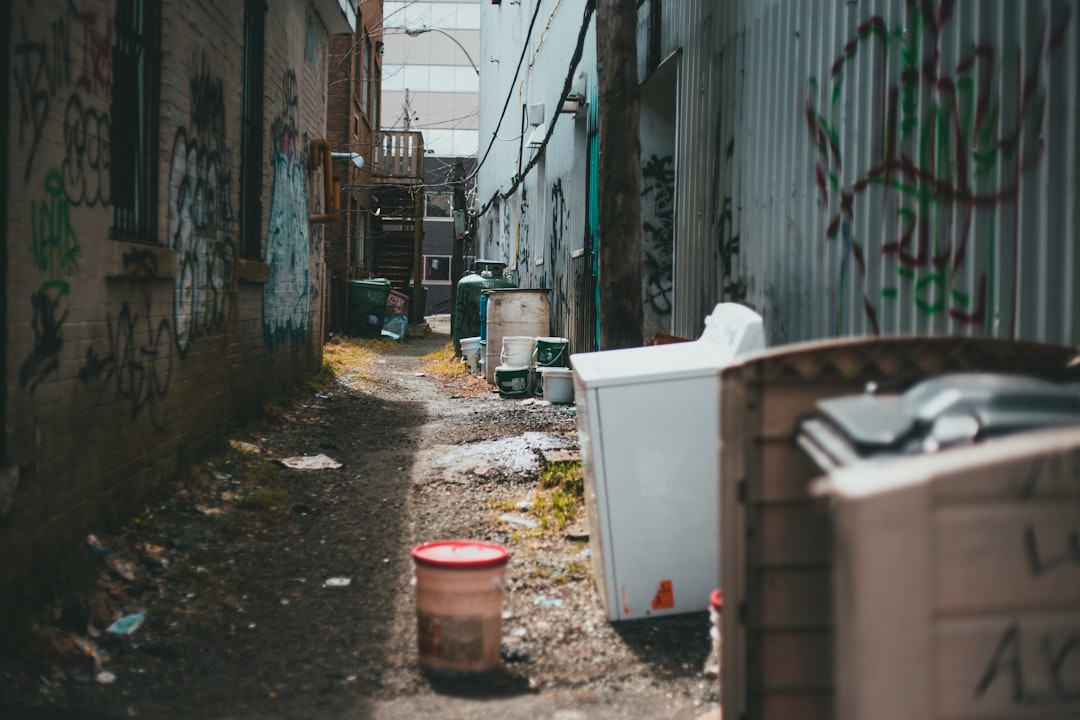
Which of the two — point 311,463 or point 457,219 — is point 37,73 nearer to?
point 311,463

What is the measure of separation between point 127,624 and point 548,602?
1.86m

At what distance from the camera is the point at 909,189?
12.9ft

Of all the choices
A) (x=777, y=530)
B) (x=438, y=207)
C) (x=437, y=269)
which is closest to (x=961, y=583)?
(x=777, y=530)

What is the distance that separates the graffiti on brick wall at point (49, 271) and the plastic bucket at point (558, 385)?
6.98 metres


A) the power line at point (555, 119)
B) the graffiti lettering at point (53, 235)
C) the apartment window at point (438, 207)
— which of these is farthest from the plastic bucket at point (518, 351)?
the apartment window at point (438, 207)

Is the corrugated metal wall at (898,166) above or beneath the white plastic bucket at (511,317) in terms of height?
above

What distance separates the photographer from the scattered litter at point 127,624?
4375 millimetres

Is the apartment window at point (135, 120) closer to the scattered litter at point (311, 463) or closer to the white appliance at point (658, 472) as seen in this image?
the scattered litter at point (311, 463)

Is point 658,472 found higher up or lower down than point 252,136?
lower down

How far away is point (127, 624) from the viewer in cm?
446

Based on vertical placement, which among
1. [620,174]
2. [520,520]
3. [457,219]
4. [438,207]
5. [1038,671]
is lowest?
[520,520]

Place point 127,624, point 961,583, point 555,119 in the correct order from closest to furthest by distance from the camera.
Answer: point 961,583, point 127,624, point 555,119

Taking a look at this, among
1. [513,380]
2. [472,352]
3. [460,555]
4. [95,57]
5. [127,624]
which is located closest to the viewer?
[460,555]

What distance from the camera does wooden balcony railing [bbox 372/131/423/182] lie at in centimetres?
2706
